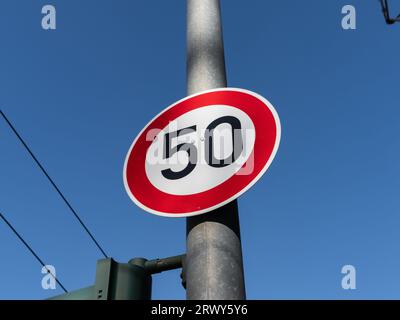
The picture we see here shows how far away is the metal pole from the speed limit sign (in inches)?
2.7

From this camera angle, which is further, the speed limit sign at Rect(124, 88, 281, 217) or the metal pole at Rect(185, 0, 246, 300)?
the speed limit sign at Rect(124, 88, 281, 217)

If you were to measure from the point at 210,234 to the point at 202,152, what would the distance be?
1.43 feet

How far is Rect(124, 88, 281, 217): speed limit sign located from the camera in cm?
202

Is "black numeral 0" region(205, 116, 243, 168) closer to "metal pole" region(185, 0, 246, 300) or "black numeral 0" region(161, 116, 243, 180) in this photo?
"black numeral 0" region(161, 116, 243, 180)

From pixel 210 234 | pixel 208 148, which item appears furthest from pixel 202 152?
pixel 210 234

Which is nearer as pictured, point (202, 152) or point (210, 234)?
point (210, 234)

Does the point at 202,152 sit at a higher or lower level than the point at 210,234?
higher

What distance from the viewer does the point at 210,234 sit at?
184cm

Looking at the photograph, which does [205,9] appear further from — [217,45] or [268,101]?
[268,101]

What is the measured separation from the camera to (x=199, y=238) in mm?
1845

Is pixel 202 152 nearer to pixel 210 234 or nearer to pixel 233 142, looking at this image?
pixel 233 142

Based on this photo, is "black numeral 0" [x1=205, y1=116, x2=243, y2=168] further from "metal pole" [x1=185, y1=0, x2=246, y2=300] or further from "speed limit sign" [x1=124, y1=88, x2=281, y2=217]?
"metal pole" [x1=185, y1=0, x2=246, y2=300]

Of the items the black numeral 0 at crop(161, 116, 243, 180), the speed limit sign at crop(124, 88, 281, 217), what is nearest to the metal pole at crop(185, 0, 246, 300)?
the speed limit sign at crop(124, 88, 281, 217)
